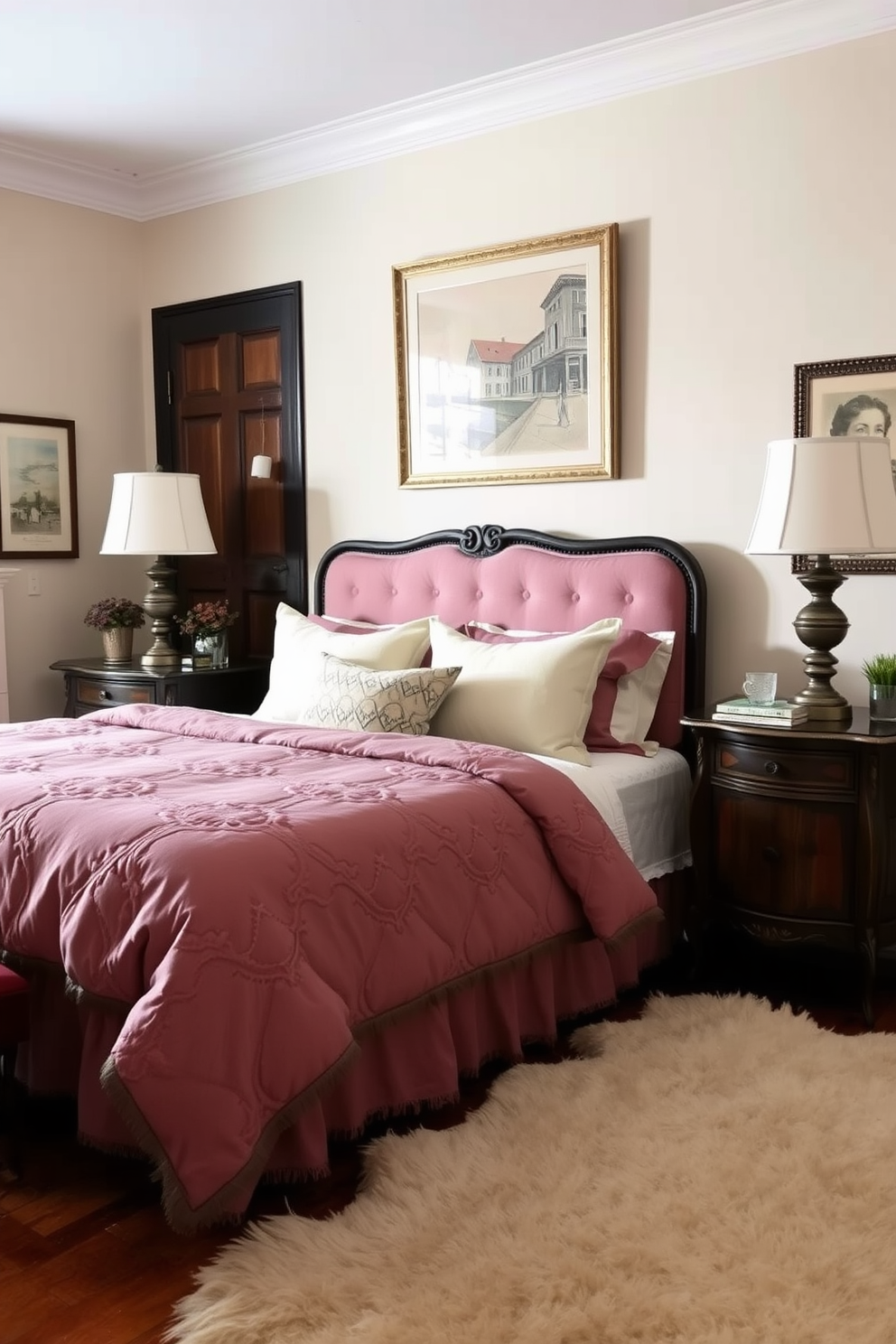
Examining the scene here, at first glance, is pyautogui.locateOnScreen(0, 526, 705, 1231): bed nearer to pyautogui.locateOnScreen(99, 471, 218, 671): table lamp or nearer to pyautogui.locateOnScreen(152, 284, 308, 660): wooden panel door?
pyautogui.locateOnScreen(99, 471, 218, 671): table lamp

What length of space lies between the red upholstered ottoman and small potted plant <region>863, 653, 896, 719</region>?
89.7 inches

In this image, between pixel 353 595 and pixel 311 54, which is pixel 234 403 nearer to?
pixel 353 595

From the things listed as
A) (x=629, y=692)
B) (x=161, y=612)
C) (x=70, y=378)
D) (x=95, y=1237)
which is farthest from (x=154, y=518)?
(x=95, y=1237)

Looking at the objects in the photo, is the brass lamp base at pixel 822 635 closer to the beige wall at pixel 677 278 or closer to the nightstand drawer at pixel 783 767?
the nightstand drawer at pixel 783 767

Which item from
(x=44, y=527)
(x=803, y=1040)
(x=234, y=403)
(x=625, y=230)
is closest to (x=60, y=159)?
(x=234, y=403)

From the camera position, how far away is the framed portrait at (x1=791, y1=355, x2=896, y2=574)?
11.5 ft

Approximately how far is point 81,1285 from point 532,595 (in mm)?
2618

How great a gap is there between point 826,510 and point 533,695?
3.08 ft

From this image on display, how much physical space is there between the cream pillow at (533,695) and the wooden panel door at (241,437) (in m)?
1.57

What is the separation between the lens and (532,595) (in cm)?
414

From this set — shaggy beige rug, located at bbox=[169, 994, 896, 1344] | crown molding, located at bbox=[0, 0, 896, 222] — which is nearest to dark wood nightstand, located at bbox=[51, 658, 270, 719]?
crown molding, located at bbox=[0, 0, 896, 222]

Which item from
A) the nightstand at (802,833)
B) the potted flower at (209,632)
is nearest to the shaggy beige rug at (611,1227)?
the nightstand at (802,833)

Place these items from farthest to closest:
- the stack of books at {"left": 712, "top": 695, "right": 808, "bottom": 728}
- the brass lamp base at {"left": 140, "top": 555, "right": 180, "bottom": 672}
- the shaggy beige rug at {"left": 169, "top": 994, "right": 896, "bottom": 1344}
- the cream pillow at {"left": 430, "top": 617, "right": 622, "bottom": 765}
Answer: the brass lamp base at {"left": 140, "top": 555, "right": 180, "bottom": 672}, the cream pillow at {"left": 430, "top": 617, "right": 622, "bottom": 765}, the stack of books at {"left": 712, "top": 695, "right": 808, "bottom": 728}, the shaggy beige rug at {"left": 169, "top": 994, "right": 896, "bottom": 1344}

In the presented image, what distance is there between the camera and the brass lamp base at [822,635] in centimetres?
331
